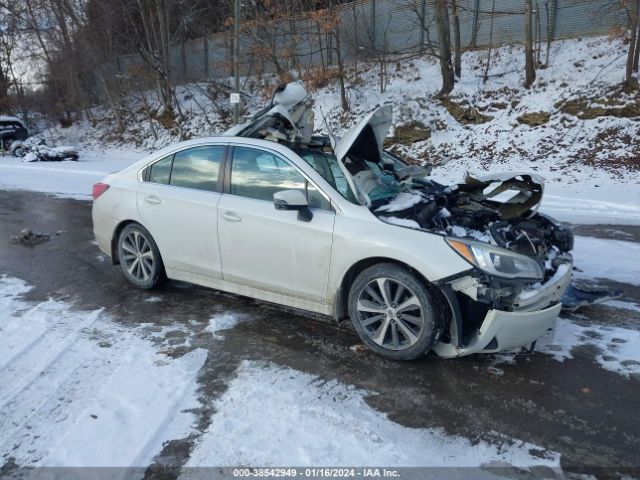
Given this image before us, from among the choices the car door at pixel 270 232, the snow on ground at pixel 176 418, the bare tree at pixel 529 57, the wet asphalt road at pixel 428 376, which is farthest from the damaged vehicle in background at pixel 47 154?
the car door at pixel 270 232

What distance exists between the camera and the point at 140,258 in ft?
17.5

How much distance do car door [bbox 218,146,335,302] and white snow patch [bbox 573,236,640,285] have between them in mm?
3376

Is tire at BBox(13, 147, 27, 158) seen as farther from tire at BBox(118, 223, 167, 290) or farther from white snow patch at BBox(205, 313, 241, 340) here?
white snow patch at BBox(205, 313, 241, 340)

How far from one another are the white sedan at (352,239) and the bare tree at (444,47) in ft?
Answer: 46.0

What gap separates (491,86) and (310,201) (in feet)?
53.0

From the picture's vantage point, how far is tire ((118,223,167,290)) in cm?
521

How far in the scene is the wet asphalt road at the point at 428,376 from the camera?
302 cm

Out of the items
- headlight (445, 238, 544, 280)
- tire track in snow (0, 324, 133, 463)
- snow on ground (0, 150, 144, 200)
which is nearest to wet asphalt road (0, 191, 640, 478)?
tire track in snow (0, 324, 133, 463)

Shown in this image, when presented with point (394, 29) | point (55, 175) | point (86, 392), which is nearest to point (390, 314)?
point (86, 392)

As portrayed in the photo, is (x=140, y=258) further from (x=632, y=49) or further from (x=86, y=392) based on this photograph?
(x=632, y=49)

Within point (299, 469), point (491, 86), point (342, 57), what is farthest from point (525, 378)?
point (342, 57)

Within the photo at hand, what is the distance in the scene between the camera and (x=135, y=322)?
4.63 m

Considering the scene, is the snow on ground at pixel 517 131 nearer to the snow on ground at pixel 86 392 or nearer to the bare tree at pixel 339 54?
Result: the bare tree at pixel 339 54

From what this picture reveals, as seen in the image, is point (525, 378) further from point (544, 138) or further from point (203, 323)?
point (544, 138)
